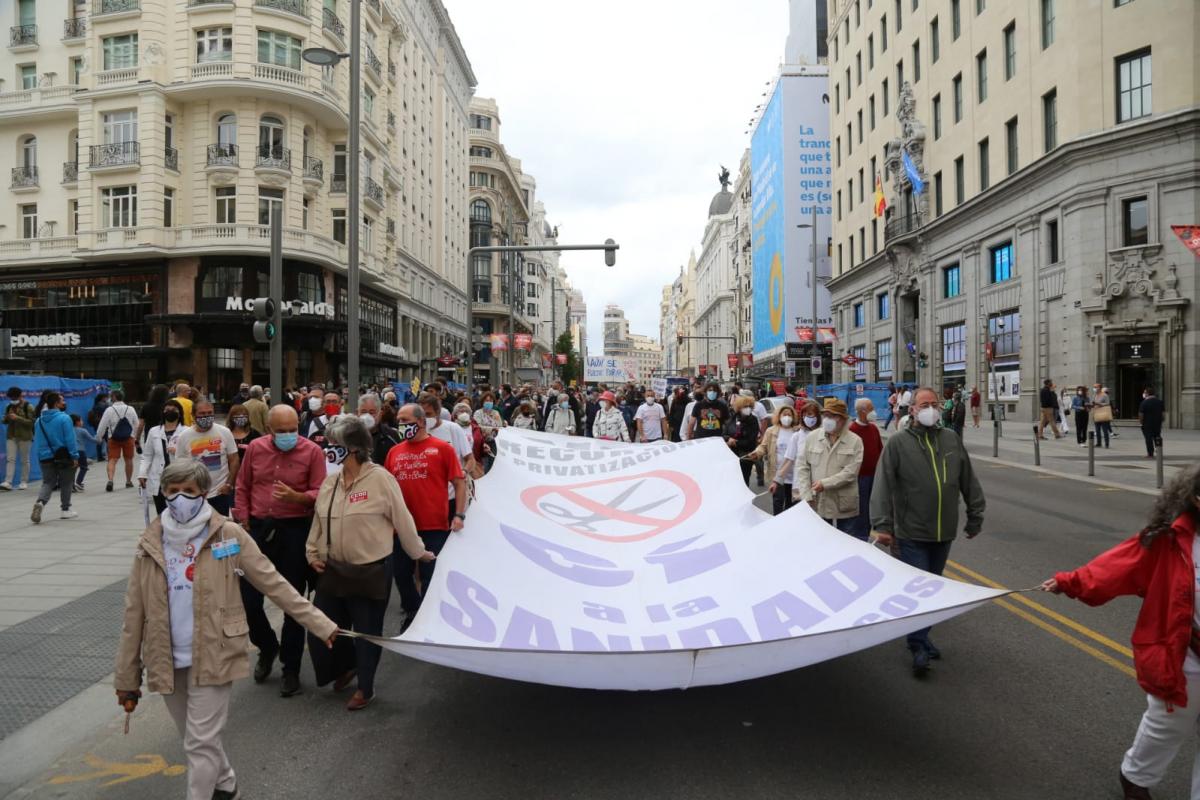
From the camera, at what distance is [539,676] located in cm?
416

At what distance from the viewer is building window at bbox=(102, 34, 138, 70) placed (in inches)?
1379

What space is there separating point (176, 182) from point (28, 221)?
10.8 metres

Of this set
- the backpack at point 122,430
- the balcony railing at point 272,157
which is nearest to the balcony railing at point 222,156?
the balcony railing at point 272,157

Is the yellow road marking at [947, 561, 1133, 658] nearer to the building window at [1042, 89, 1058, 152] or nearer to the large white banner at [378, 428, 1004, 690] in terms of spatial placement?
the large white banner at [378, 428, 1004, 690]

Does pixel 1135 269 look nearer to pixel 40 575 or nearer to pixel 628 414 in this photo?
pixel 628 414

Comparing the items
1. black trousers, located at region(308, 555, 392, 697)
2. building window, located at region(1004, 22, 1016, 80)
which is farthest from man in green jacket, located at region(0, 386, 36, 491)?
building window, located at region(1004, 22, 1016, 80)

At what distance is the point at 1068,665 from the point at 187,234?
37.4 meters

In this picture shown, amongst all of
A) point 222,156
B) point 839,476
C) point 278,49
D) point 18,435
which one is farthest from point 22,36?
point 839,476

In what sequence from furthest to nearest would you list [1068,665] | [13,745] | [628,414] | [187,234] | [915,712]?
[187,234] < [628,414] < [1068,665] < [915,712] < [13,745]

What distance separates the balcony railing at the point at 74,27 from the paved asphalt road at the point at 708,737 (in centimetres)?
4435

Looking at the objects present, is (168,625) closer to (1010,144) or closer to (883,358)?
(1010,144)

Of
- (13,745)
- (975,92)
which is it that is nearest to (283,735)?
(13,745)

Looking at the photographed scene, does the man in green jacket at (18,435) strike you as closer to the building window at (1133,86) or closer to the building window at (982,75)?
the building window at (1133,86)

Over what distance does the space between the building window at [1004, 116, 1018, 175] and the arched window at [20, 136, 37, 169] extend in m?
45.6
